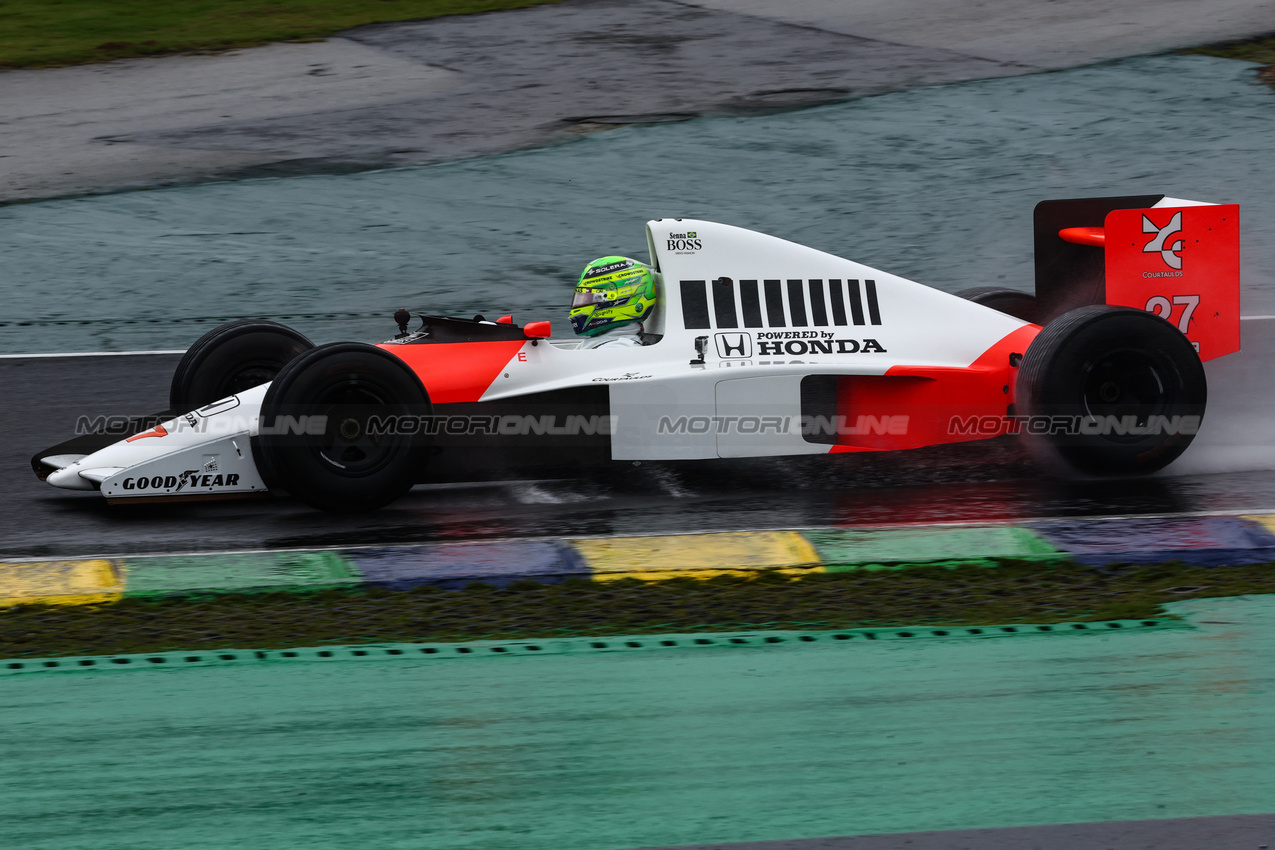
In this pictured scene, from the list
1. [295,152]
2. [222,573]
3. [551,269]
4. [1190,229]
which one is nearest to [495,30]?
[295,152]

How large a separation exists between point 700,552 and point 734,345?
1595mm

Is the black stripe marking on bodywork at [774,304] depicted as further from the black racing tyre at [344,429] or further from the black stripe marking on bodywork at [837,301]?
the black racing tyre at [344,429]

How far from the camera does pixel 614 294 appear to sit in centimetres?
772

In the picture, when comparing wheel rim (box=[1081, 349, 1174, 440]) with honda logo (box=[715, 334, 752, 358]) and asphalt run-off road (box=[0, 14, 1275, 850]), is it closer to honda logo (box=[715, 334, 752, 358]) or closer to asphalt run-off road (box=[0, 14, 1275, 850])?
asphalt run-off road (box=[0, 14, 1275, 850])

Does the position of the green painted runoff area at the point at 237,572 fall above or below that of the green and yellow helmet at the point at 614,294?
below

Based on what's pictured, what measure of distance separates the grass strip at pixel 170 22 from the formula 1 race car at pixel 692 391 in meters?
13.7

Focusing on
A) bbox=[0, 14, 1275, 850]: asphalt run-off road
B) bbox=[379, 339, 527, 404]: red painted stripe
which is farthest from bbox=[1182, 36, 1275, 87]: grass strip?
bbox=[379, 339, 527, 404]: red painted stripe

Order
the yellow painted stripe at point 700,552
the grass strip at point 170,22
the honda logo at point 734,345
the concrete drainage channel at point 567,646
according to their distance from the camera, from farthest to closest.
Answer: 1. the grass strip at point 170,22
2. the honda logo at point 734,345
3. the yellow painted stripe at point 700,552
4. the concrete drainage channel at point 567,646

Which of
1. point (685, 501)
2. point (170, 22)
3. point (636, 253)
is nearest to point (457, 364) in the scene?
point (685, 501)

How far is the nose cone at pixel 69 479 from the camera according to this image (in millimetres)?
7184

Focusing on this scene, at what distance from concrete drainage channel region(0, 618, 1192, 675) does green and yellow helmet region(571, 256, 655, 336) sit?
8.98 ft

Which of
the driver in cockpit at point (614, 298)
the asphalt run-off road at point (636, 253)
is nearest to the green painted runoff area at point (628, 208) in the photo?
the asphalt run-off road at point (636, 253)

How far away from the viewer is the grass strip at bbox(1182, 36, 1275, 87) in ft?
57.3

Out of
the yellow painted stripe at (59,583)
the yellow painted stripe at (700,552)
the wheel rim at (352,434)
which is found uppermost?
the wheel rim at (352,434)
